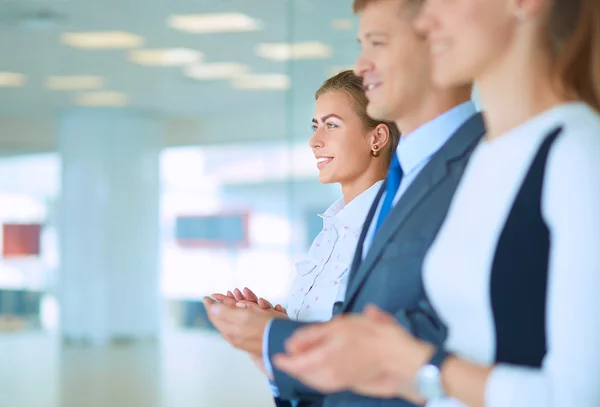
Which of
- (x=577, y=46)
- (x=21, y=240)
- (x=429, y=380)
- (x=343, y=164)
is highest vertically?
(x=577, y=46)

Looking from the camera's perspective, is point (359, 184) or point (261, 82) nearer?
point (359, 184)

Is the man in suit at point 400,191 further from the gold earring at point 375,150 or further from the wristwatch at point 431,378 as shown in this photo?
the gold earring at point 375,150

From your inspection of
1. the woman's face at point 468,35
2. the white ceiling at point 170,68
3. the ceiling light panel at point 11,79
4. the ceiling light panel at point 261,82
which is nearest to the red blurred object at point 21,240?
the white ceiling at point 170,68

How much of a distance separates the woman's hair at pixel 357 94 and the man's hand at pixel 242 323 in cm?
78

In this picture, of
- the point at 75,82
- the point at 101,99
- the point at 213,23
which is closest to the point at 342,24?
the point at 213,23

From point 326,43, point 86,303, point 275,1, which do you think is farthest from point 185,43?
point 86,303

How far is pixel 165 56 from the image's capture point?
43.1 feet

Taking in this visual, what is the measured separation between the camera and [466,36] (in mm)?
1102

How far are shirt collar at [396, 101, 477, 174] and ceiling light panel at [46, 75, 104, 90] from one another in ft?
45.8

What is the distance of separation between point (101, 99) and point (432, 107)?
16.2 metres

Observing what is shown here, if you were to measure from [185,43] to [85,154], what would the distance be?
610 cm

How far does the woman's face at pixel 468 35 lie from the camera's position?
108cm

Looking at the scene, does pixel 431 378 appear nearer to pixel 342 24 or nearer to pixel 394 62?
pixel 394 62

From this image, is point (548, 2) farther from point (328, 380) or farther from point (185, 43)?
point (185, 43)
